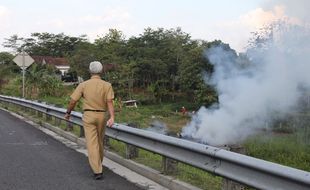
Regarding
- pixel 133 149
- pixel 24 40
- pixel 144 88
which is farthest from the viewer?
pixel 24 40

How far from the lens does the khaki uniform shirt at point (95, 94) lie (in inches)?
309

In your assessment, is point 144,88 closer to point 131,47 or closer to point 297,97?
point 131,47

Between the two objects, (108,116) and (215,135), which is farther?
(215,135)

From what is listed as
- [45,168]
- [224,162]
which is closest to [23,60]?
[45,168]

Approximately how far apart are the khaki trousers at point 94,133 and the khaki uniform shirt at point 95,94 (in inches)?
5.1

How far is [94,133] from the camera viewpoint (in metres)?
7.90

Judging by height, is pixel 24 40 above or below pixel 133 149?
above

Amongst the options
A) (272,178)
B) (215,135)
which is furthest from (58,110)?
(272,178)

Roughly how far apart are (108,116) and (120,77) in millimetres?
58606

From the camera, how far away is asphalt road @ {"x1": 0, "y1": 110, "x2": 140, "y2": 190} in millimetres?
7133

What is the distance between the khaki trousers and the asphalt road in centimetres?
33

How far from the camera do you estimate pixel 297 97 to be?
15945 mm

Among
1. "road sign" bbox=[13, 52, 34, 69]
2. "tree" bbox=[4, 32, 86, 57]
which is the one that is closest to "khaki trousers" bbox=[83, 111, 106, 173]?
"road sign" bbox=[13, 52, 34, 69]

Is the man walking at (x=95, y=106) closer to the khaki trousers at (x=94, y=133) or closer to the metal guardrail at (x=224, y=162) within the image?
the khaki trousers at (x=94, y=133)
